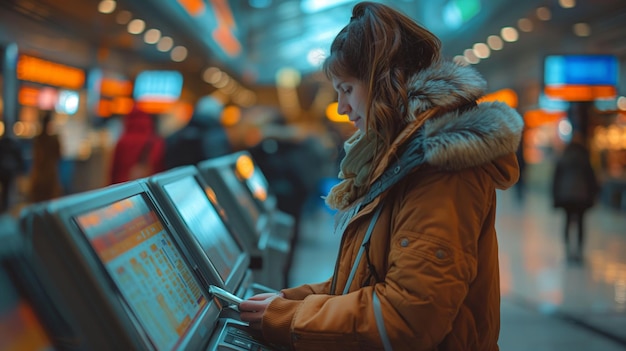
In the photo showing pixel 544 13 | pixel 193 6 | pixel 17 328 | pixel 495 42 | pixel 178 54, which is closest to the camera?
pixel 17 328

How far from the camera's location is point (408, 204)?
4.46 feet

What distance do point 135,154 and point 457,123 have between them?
15.6 feet

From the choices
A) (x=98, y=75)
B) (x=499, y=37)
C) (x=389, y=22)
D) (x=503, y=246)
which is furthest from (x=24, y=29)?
(x=499, y=37)

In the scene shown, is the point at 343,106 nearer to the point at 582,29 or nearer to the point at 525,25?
the point at 582,29

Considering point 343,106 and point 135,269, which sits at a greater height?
point 343,106

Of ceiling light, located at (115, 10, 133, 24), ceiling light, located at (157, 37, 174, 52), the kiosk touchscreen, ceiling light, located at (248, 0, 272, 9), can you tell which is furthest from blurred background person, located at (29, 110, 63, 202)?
ceiling light, located at (248, 0, 272, 9)

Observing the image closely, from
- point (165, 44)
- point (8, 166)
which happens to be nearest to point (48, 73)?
point (8, 166)

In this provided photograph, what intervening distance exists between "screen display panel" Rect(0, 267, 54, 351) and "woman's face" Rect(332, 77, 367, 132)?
255 centimetres

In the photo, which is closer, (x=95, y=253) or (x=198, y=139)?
(x=95, y=253)

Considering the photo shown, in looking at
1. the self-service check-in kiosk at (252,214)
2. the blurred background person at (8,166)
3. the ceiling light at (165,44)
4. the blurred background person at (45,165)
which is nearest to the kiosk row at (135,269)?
the self-service check-in kiosk at (252,214)

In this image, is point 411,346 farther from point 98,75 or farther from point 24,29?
point 98,75

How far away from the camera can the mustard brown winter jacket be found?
1.29 meters

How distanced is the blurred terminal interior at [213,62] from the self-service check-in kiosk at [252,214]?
0.79 meters

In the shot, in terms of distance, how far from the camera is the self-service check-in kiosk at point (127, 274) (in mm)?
1090
